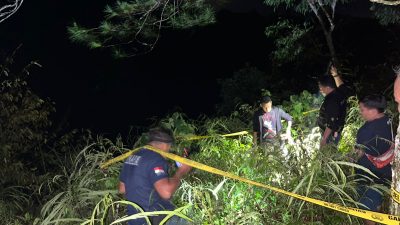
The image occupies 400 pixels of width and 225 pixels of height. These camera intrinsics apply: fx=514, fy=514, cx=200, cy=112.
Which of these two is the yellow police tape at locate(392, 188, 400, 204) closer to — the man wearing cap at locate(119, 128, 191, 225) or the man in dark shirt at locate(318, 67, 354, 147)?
the man wearing cap at locate(119, 128, 191, 225)

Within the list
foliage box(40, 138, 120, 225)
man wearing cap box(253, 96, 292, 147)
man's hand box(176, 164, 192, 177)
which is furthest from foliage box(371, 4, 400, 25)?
man's hand box(176, 164, 192, 177)

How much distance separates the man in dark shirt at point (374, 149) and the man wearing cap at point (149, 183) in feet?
4.85

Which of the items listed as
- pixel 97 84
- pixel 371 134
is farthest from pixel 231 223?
pixel 97 84

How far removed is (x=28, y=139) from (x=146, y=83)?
1386 cm

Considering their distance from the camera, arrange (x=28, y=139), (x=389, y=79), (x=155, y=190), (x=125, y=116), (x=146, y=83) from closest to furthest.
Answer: (x=155, y=190) → (x=28, y=139) → (x=389, y=79) → (x=125, y=116) → (x=146, y=83)

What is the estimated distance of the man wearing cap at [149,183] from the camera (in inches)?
141

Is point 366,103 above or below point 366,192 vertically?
above

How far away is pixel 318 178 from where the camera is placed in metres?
4.18

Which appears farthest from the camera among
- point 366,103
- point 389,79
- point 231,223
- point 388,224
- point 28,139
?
point 389,79

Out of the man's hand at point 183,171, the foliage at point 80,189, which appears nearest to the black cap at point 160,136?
the man's hand at point 183,171

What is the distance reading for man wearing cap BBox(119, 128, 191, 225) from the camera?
3.58m

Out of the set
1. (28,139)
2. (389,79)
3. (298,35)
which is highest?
(298,35)

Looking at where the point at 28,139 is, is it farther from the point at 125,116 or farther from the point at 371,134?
the point at 125,116

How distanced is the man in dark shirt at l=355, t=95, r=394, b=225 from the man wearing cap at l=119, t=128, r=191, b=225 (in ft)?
4.85
